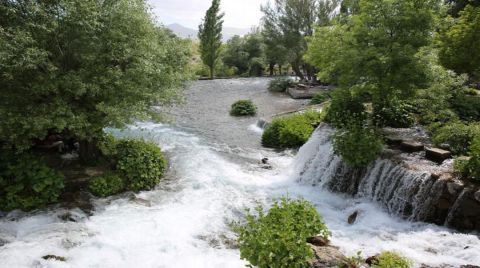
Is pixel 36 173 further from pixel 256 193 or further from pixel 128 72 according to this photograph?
pixel 256 193

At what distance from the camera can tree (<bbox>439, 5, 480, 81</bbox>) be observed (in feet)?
49.1

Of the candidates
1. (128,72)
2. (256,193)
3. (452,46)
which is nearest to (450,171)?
(256,193)

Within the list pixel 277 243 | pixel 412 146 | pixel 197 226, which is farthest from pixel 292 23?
pixel 277 243

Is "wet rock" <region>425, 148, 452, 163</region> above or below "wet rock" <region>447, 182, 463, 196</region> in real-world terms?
above

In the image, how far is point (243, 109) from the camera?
84.8 feet

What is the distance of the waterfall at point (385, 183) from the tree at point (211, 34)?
3171cm

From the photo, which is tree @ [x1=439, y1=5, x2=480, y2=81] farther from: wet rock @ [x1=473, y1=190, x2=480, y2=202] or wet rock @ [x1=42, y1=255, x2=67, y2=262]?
wet rock @ [x1=42, y1=255, x2=67, y2=262]

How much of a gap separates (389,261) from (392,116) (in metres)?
8.69

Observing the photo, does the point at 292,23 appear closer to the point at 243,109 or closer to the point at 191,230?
the point at 243,109

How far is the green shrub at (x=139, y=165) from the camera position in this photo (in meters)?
12.5

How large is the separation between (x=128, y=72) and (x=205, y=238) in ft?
17.9

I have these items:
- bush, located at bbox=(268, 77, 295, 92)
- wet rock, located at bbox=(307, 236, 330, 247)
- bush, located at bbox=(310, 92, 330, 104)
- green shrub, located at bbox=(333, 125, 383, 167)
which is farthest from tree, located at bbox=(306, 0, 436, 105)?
bush, located at bbox=(268, 77, 295, 92)

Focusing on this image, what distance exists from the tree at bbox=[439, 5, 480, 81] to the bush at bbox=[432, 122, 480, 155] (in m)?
4.82

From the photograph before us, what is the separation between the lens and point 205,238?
9.58 metres
